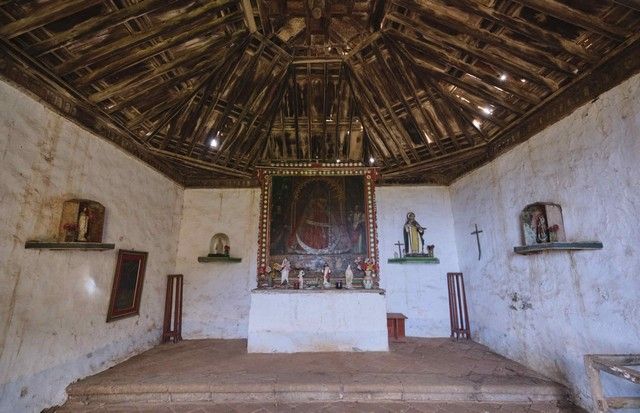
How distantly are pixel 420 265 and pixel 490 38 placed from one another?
18.1 feet

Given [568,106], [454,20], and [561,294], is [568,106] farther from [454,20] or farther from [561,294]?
[561,294]

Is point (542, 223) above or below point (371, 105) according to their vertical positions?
below

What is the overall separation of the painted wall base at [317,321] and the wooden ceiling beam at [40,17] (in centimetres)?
534

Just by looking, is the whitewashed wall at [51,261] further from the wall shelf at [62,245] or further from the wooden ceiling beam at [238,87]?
the wooden ceiling beam at [238,87]

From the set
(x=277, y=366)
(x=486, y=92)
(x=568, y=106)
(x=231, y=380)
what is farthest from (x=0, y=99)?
(x=568, y=106)

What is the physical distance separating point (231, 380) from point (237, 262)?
3607 millimetres

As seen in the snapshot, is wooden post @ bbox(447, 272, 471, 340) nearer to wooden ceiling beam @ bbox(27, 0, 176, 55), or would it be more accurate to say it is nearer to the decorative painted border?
the decorative painted border

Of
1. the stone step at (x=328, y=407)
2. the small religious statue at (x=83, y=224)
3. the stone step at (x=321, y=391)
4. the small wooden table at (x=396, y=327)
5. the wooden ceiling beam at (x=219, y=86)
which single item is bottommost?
the stone step at (x=328, y=407)

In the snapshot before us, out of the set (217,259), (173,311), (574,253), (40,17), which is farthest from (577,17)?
(173,311)

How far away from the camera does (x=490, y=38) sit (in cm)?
428

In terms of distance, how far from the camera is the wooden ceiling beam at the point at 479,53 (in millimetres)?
4457

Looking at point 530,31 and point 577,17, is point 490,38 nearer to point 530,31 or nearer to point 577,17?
point 530,31

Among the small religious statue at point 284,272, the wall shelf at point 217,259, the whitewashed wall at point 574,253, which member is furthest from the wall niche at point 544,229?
the wall shelf at point 217,259

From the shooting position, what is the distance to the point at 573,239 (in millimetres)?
4266
